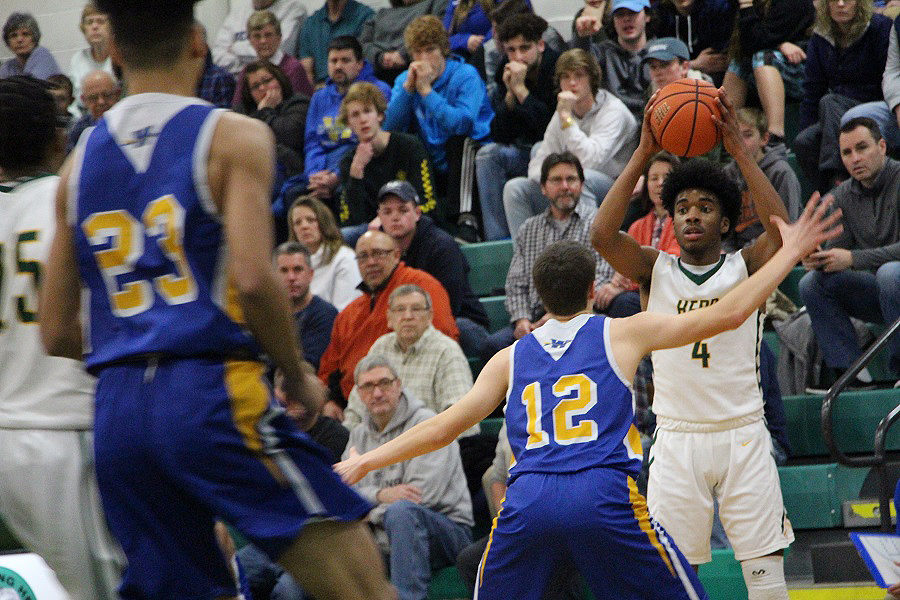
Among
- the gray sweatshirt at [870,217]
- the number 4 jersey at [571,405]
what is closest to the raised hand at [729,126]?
the number 4 jersey at [571,405]

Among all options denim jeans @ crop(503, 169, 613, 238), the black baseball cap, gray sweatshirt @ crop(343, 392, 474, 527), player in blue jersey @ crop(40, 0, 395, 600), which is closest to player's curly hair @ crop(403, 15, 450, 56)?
denim jeans @ crop(503, 169, 613, 238)

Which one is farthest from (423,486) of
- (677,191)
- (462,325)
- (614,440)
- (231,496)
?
(231,496)

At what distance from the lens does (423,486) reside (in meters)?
7.51

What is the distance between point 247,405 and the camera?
9.90 feet

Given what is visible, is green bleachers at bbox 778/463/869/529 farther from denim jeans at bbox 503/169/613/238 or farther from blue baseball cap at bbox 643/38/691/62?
blue baseball cap at bbox 643/38/691/62

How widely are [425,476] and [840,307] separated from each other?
295 centimetres

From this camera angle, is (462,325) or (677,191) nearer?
(677,191)

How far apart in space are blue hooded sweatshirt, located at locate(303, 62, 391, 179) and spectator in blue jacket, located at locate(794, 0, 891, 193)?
388 centimetres

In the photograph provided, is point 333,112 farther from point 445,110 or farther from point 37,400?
point 37,400

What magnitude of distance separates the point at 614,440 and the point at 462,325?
4541 millimetres

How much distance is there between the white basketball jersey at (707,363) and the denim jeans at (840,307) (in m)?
2.05

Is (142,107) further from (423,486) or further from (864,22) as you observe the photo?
(864,22)

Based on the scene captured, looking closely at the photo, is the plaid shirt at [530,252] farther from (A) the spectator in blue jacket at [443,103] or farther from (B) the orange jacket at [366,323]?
(A) the spectator in blue jacket at [443,103]

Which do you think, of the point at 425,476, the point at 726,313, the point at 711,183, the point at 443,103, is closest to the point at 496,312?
the point at 443,103
